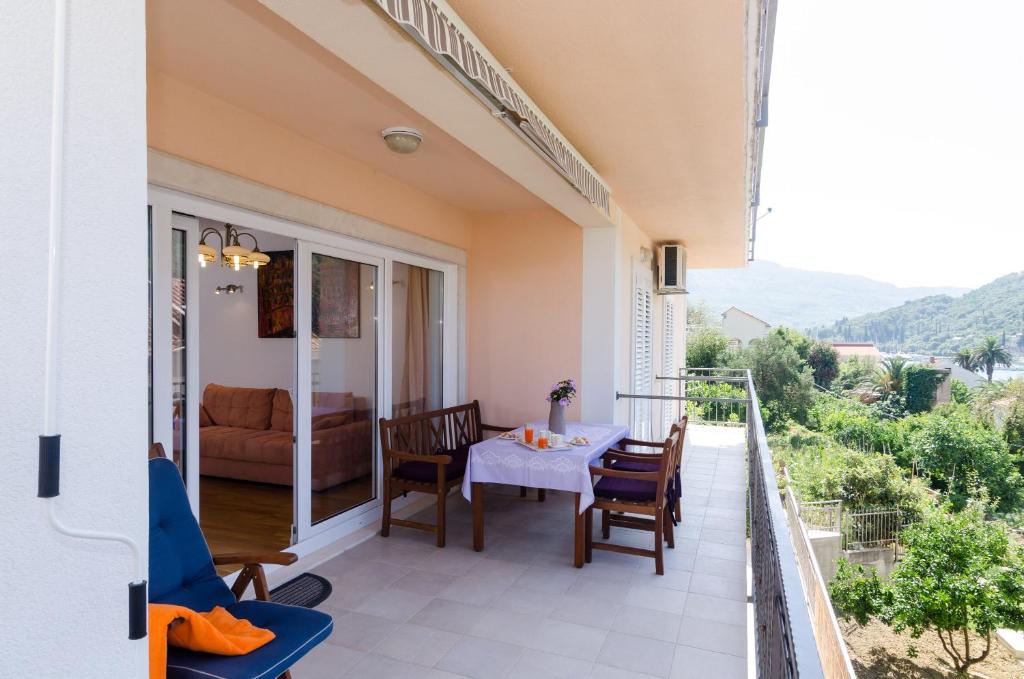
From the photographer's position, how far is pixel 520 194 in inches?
184

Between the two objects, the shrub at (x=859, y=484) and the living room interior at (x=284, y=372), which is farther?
the shrub at (x=859, y=484)

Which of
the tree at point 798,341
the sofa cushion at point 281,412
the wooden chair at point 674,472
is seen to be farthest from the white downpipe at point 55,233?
the tree at point 798,341

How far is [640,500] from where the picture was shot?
11.7 ft

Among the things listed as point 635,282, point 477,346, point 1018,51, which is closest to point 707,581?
point 477,346

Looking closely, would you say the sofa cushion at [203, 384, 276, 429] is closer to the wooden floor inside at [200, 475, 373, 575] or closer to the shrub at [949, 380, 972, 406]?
the wooden floor inside at [200, 475, 373, 575]

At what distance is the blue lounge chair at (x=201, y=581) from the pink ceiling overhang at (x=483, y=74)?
1.74 m

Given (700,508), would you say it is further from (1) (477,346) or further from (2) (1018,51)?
(2) (1018,51)

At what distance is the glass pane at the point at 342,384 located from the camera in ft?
12.5

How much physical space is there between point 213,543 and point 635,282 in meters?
4.40

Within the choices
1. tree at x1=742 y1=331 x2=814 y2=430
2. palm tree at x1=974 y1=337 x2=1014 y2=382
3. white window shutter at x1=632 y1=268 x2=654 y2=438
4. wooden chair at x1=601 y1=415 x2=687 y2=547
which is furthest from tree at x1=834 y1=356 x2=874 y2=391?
wooden chair at x1=601 y1=415 x2=687 y2=547

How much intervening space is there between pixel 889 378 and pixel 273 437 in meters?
39.7

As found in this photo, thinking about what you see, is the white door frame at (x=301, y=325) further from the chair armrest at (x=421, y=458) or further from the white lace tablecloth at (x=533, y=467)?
the white lace tablecloth at (x=533, y=467)

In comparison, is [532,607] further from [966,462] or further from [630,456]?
[966,462]

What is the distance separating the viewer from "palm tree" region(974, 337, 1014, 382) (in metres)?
51.4
